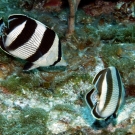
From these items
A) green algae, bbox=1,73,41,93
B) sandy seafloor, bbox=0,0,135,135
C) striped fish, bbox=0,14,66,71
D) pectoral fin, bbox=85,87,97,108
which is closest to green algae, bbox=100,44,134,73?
sandy seafloor, bbox=0,0,135,135

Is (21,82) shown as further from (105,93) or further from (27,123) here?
(105,93)

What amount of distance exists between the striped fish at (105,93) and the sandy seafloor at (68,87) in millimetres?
900

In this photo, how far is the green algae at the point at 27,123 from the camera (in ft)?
10.2

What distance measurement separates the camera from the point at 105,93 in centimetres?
243

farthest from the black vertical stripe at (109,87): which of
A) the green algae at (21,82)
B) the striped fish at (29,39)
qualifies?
the green algae at (21,82)

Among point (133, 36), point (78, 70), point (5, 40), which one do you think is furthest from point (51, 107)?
Result: point (133, 36)

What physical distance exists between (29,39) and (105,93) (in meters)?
1.11

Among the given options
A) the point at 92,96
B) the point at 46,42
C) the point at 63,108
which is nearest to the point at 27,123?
the point at 63,108

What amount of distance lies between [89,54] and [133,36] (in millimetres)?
1022

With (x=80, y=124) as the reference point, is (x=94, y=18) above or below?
above

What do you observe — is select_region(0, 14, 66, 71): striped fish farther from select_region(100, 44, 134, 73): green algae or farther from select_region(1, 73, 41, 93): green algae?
select_region(100, 44, 134, 73): green algae

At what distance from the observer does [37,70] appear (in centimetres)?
389

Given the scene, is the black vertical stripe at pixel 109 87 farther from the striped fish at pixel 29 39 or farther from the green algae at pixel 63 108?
the green algae at pixel 63 108

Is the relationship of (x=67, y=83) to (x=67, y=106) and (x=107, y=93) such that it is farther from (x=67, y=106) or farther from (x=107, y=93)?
(x=107, y=93)
